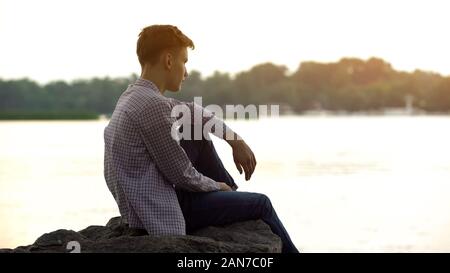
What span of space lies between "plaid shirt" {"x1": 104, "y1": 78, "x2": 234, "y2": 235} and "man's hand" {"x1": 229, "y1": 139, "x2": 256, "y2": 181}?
0.32m

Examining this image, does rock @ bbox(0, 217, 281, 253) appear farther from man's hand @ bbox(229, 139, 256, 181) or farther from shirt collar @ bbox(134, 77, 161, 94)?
shirt collar @ bbox(134, 77, 161, 94)

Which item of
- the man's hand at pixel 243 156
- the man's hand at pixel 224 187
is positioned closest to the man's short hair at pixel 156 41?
the man's hand at pixel 243 156

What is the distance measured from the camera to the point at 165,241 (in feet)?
14.2

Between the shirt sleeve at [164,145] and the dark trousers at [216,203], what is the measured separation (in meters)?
0.20

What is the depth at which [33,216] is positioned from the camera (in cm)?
1384

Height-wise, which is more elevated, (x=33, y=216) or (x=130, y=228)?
(x=130, y=228)

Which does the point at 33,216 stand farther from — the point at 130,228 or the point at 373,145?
the point at 373,145

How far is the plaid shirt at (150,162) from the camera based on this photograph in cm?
450

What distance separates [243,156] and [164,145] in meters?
0.54

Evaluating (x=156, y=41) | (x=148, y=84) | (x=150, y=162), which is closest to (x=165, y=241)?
(x=150, y=162)

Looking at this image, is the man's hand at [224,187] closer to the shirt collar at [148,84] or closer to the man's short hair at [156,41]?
the shirt collar at [148,84]

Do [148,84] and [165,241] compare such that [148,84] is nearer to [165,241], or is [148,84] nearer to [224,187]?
[224,187]
